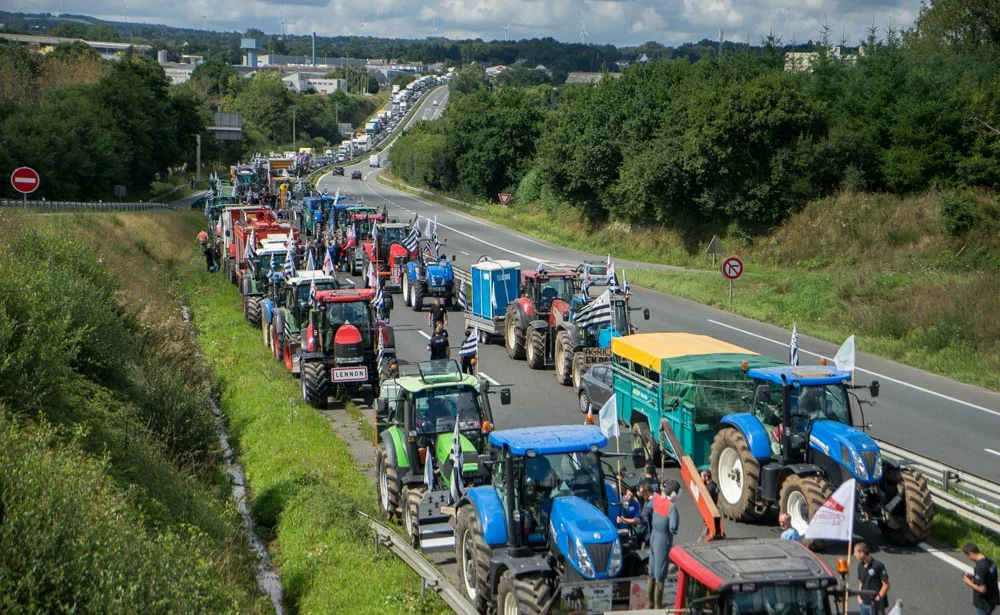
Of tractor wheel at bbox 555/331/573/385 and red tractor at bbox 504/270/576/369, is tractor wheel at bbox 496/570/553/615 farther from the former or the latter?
red tractor at bbox 504/270/576/369

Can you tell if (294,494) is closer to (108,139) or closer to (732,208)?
(732,208)

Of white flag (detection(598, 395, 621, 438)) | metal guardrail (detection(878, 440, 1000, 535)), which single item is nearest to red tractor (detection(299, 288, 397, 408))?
white flag (detection(598, 395, 621, 438))

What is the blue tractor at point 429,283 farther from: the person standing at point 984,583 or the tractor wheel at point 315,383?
the person standing at point 984,583

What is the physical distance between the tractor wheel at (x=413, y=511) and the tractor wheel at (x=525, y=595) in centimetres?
330

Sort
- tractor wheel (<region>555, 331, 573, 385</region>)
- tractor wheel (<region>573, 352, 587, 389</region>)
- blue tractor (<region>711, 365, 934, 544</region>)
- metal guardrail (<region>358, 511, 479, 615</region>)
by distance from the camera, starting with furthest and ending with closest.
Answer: tractor wheel (<region>555, 331, 573, 385</region>) < tractor wheel (<region>573, 352, 587, 389</region>) < blue tractor (<region>711, 365, 934, 544</region>) < metal guardrail (<region>358, 511, 479, 615</region>)

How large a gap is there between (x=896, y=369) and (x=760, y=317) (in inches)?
283

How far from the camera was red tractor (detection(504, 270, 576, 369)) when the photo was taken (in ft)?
86.0

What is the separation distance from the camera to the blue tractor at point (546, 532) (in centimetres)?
1067

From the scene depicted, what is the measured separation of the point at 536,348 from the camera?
26156 mm


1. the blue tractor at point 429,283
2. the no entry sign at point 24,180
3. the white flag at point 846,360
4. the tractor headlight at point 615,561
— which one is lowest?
the blue tractor at point 429,283

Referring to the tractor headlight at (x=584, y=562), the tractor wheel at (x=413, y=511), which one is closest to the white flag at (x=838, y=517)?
the tractor headlight at (x=584, y=562)

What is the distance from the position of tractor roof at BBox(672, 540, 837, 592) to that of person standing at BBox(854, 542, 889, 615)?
6.86 feet

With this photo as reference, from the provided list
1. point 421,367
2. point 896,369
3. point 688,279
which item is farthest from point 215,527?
point 688,279

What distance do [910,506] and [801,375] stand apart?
2.23 m
